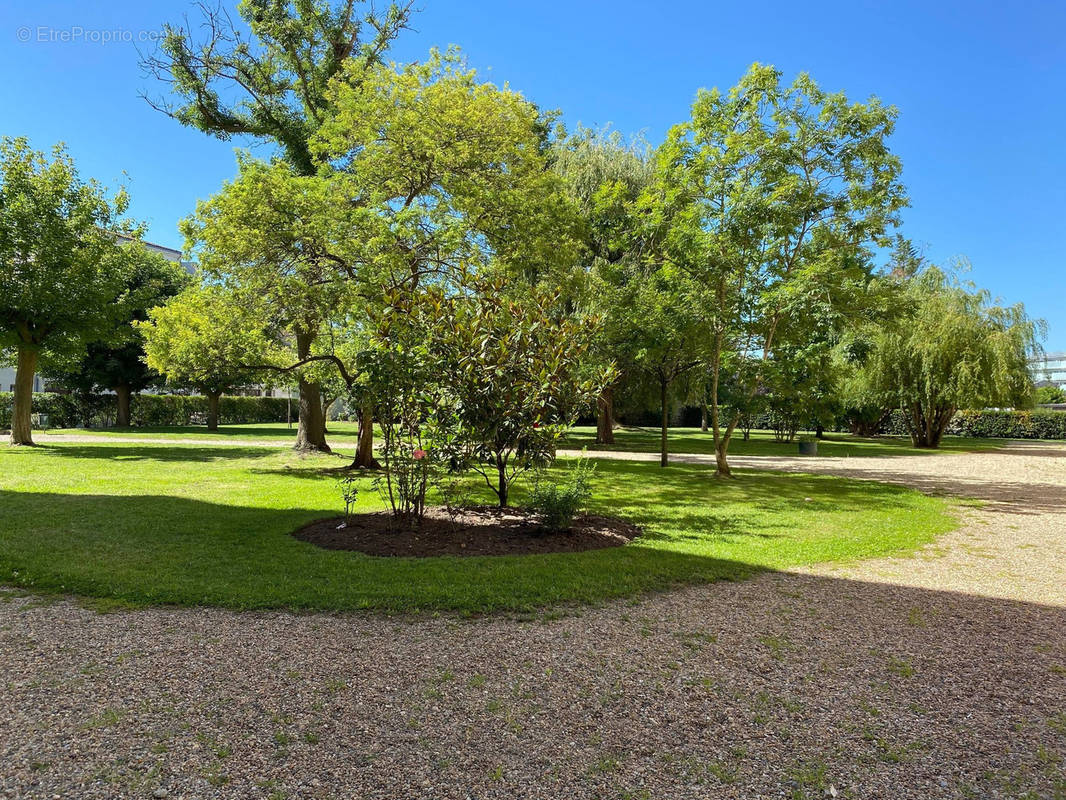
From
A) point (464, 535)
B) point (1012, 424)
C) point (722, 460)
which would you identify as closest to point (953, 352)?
point (722, 460)

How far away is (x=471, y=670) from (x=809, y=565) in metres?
3.68

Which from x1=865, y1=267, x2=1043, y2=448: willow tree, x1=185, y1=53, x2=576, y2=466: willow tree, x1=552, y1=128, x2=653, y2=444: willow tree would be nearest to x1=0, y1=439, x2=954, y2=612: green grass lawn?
x1=185, y1=53, x2=576, y2=466: willow tree

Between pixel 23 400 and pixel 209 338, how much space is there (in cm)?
846

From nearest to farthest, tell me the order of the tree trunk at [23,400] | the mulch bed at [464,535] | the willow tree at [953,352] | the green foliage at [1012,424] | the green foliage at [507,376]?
the mulch bed at [464,535] → the green foliage at [507,376] → the tree trunk at [23,400] → the willow tree at [953,352] → the green foliage at [1012,424]

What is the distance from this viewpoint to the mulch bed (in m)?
5.62

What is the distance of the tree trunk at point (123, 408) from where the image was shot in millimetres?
25375

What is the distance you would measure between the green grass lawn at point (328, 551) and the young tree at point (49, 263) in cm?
460

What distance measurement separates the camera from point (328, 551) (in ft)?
17.8

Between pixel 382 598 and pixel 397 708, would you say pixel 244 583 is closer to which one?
pixel 382 598

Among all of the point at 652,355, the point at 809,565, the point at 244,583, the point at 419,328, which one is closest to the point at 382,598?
the point at 244,583

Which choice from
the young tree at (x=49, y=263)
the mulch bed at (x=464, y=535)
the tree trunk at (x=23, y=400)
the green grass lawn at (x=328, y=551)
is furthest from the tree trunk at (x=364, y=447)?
the tree trunk at (x=23, y=400)

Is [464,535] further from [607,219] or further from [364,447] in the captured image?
[607,219]

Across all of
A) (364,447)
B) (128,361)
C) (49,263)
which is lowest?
(364,447)

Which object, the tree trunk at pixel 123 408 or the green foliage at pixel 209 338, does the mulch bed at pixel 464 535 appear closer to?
the green foliage at pixel 209 338
